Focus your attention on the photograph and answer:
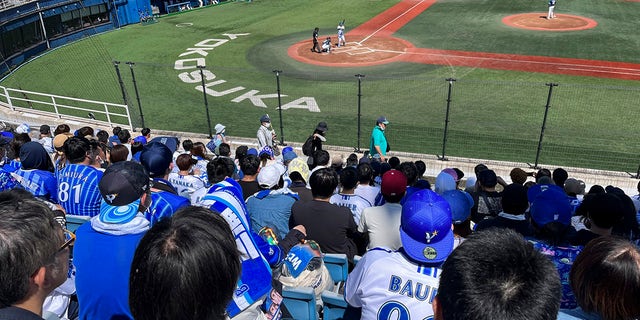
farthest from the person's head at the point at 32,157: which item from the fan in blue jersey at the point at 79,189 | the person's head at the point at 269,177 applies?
the person's head at the point at 269,177

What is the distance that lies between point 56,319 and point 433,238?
2.61 metres

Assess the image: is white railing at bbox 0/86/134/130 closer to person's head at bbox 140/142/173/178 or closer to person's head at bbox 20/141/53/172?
person's head at bbox 20/141/53/172

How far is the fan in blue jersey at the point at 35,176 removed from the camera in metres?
5.67

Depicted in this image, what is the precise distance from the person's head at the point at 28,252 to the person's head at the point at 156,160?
9.56 feet

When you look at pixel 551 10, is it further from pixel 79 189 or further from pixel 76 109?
pixel 79 189

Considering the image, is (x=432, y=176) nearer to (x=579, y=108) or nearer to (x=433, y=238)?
(x=579, y=108)

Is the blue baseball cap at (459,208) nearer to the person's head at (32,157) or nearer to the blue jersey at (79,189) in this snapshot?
the blue jersey at (79,189)

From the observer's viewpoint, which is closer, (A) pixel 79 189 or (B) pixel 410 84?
(A) pixel 79 189

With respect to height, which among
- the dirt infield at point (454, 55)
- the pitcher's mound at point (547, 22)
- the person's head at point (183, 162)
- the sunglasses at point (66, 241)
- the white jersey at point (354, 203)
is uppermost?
the sunglasses at point (66, 241)

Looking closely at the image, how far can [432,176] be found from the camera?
1111cm

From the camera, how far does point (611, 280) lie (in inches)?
91.5

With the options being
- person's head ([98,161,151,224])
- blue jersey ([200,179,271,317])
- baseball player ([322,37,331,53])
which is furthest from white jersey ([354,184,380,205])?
baseball player ([322,37,331,53])

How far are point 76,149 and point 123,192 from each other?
9.20ft

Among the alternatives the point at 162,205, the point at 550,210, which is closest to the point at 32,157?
the point at 162,205
